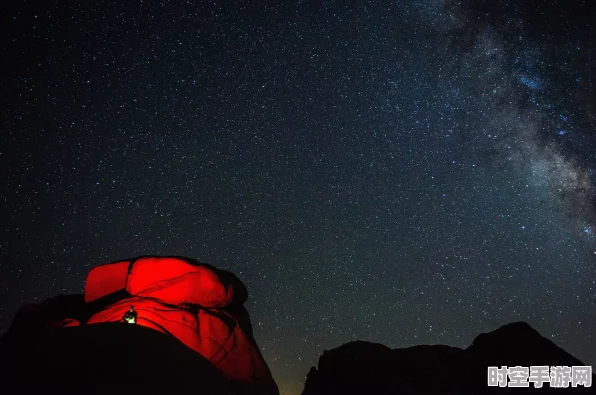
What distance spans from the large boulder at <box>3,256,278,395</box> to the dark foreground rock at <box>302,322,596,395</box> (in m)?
2.92

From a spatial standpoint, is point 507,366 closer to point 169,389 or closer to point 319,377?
point 319,377

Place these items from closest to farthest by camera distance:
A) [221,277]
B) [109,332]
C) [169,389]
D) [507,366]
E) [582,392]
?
[169,389] < [109,332] < [582,392] < [507,366] < [221,277]

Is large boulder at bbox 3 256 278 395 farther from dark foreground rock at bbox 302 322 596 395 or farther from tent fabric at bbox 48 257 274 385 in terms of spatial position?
dark foreground rock at bbox 302 322 596 395

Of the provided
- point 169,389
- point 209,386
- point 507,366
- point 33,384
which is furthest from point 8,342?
point 507,366

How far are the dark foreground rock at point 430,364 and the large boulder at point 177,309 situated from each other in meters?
2.92

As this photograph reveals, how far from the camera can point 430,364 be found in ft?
55.5

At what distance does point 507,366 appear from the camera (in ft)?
57.1

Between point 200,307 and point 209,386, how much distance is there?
894cm

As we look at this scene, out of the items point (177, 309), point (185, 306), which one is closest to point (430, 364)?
point (185, 306)

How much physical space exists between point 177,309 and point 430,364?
10.8 metres

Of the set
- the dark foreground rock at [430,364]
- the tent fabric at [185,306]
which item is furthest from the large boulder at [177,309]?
the dark foreground rock at [430,364]

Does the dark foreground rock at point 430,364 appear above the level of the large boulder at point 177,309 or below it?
below

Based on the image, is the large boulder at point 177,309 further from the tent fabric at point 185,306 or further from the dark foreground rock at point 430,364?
the dark foreground rock at point 430,364

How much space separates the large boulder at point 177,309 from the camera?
1589 centimetres
